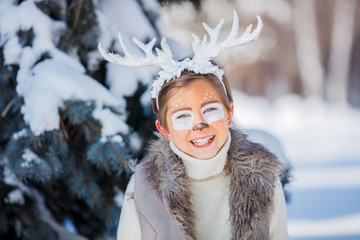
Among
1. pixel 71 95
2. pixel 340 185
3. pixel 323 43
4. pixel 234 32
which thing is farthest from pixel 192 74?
pixel 323 43

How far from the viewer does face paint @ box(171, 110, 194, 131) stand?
6.02 feet

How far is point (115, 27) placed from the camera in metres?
2.76

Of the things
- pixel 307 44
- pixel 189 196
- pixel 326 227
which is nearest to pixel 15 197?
pixel 189 196

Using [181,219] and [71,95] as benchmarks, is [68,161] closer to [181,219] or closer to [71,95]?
[71,95]

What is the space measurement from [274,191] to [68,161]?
45.2 inches

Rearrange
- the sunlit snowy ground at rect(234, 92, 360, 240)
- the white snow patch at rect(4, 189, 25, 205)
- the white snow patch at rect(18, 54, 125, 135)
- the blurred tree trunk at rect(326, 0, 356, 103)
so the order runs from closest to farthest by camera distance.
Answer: the white snow patch at rect(18, 54, 125, 135)
the white snow patch at rect(4, 189, 25, 205)
the sunlit snowy ground at rect(234, 92, 360, 240)
the blurred tree trunk at rect(326, 0, 356, 103)

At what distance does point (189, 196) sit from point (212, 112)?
13.9 inches

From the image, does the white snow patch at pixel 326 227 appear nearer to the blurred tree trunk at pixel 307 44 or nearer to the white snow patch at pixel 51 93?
the white snow patch at pixel 51 93

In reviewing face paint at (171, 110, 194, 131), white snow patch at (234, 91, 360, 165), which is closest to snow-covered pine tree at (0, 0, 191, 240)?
face paint at (171, 110, 194, 131)

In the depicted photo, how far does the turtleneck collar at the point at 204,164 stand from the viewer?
1842 millimetres

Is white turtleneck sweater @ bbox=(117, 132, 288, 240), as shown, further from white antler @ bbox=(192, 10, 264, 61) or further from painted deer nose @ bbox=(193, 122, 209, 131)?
white antler @ bbox=(192, 10, 264, 61)

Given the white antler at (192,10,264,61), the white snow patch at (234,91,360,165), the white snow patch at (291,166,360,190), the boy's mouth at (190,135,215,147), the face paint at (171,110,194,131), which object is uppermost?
the white snow patch at (234,91,360,165)

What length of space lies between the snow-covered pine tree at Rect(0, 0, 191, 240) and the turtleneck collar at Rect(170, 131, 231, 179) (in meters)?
0.49

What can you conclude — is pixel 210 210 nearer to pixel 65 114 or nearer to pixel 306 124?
pixel 65 114
